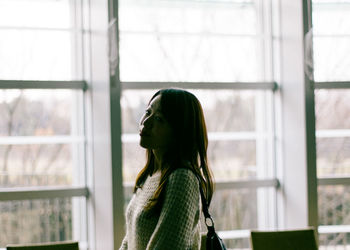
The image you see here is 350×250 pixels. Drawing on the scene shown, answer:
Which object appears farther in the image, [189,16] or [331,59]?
[331,59]

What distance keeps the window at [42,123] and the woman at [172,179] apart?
229 centimetres

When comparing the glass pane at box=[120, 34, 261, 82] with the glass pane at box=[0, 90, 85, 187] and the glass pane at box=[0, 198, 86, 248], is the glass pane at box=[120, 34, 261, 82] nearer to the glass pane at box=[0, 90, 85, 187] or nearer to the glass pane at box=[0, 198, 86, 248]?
the glass pane at box=[0, 90, 85, 187]

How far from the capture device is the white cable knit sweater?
1556mm

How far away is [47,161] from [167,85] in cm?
118

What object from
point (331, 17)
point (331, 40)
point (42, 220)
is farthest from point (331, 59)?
point (42, 220)

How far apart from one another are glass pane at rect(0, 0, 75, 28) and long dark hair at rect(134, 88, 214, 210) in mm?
2564

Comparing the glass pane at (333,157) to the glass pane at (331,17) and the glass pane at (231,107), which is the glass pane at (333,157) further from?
the glass pane at (331,17)

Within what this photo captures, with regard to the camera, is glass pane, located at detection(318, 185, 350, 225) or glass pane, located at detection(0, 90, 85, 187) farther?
glass pane, located at detection(318, 185, 350, 225)

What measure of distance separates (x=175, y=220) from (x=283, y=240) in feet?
6.33

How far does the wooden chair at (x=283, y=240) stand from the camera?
→ 3.26 meters

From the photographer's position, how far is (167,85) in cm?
412

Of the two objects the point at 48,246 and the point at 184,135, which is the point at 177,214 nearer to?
the point at 184,135

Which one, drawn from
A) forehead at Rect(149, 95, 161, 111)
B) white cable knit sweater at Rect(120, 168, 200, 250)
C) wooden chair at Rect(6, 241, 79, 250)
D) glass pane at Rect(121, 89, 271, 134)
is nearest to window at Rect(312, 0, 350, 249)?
glass pane at Rect(121, 89, 271, 134)

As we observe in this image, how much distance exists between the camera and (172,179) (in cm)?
161
